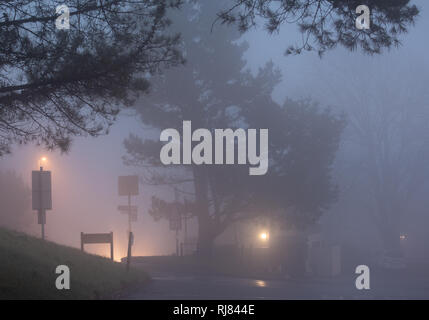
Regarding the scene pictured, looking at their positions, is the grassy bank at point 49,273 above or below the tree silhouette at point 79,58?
below

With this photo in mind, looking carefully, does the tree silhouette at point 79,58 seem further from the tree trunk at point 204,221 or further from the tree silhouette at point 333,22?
the tree trunk at point 204,221

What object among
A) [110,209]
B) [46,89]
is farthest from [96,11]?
[110,209]

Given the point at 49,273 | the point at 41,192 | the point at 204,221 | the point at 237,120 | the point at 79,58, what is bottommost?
the point at 49,273

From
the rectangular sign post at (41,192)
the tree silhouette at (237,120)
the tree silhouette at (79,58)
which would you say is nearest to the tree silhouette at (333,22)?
the tree silhouette at (79,58)

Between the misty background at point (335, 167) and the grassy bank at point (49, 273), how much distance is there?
11.5 ft

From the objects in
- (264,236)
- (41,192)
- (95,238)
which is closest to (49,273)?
(41,192)

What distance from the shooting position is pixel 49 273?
36.9 ft

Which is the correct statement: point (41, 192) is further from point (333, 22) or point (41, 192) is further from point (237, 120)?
point (237, 120)

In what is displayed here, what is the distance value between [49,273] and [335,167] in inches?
1072

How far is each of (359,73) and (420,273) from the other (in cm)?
998

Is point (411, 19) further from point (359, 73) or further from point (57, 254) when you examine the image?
point (359, 73)

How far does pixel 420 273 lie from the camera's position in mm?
28562

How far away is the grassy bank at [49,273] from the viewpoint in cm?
973

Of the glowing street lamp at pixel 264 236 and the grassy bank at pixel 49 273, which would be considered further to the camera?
the glowing street lamp at pixel 264 236
